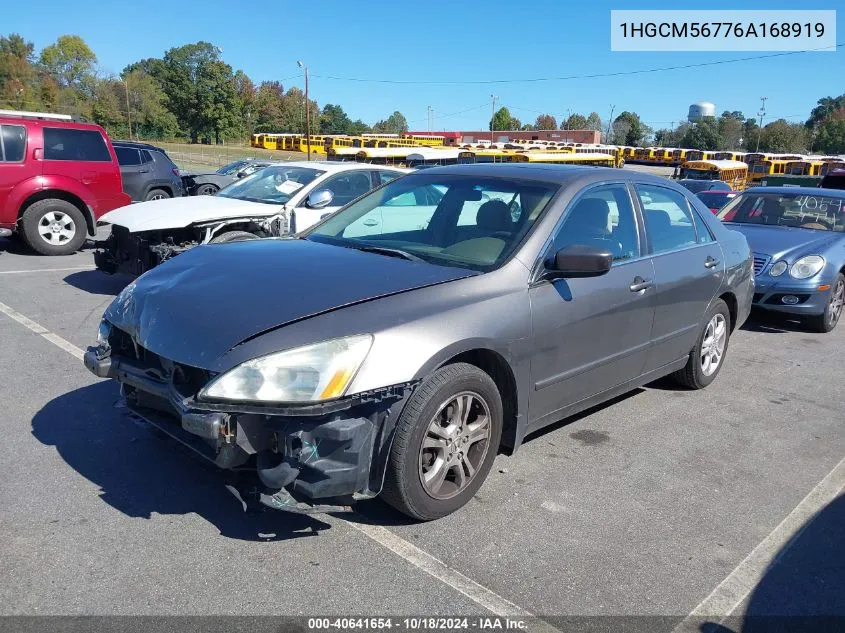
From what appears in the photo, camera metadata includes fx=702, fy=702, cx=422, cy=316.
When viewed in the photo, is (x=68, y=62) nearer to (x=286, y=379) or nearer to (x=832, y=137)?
(x=832, y=137)

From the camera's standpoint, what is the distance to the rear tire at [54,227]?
1005cm

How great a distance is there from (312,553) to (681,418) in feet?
9.65

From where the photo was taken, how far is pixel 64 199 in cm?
1039

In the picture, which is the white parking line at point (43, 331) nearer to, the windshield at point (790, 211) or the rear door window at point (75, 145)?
the rear door window at point (75, 145)

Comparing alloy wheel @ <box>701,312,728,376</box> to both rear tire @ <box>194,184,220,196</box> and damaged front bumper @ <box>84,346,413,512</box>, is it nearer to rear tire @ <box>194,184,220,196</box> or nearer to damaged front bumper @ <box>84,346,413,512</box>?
damaged front bumper @ <box>84,346,413,512</box>

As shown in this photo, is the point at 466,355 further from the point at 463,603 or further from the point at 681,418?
the point at 681,418

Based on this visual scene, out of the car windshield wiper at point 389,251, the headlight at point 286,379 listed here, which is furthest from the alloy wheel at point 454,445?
the car windshield wiper at point 389,251

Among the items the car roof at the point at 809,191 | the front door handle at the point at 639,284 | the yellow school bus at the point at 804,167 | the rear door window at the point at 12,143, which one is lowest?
the front door handle at the point at 639,284

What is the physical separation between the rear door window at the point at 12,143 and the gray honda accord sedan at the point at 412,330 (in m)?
7.46

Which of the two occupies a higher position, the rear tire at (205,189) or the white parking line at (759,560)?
the rear tire at (205,189)

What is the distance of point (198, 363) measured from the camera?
2881 millimetres

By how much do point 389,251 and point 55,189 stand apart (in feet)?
27.1

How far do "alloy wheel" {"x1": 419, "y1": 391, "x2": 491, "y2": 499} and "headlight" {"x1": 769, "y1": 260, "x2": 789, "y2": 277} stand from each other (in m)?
5.40

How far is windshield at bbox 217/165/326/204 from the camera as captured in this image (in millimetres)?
8320
